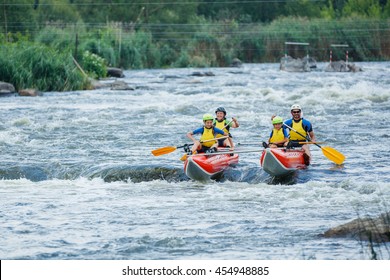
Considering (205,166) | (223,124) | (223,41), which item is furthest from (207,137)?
(223,41)

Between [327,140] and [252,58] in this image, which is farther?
[252,58]

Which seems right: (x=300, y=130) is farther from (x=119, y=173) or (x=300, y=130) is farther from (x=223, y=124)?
(x=119, y=173)

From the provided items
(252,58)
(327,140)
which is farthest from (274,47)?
(327,140)

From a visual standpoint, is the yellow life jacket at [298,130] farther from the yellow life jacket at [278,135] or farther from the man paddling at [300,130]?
the yellow life jacket at [278,135]

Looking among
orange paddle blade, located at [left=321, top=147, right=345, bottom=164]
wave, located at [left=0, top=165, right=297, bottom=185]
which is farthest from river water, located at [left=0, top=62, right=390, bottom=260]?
orange paddle blade, located at [left=321, top=147, right=345, bottom=164]

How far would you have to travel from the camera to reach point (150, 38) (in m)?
44.1

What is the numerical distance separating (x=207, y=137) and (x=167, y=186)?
125cm

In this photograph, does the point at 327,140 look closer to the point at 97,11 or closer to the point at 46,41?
the point at 46,41

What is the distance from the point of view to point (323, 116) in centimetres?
2266

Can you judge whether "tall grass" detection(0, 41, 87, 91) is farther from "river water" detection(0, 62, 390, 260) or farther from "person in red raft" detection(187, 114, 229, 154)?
"person in red raft" detection(187, 114, 229, 154)

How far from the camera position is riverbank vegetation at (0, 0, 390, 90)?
29.5m
